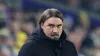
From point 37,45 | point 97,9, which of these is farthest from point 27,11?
point 37,45

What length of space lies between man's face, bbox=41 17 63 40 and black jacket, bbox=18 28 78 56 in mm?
43

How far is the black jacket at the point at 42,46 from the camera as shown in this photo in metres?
3.34

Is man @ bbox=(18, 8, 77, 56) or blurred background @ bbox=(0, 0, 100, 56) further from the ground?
man @ bbox=(18, 8, 77, 56)

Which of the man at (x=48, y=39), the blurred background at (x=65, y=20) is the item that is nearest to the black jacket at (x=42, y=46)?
the man at (x=48, y=39)

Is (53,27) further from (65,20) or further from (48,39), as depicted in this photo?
(65,20)

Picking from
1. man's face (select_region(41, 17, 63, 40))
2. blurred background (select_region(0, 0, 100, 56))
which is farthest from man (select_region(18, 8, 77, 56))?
blurred background (select_region(0, 0, 100, 56))

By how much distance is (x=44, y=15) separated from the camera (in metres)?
3.36

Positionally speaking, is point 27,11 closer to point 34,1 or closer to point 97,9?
point 34,1

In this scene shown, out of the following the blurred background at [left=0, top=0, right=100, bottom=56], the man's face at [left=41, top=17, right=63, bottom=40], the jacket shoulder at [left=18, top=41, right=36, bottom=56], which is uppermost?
the man's face at [left=41, top=17, right=63, bottom=40]

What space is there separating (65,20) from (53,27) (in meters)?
5.76

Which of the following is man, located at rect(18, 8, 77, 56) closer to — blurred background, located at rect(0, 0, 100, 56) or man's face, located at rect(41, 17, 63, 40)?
man's face, located at rect(41, 17, 63, 40)

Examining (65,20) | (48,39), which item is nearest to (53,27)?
(48,39)

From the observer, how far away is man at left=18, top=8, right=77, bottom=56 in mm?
3312

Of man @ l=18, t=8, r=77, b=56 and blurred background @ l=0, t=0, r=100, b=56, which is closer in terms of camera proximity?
man @ l=18, t=8, r=77, b=56
